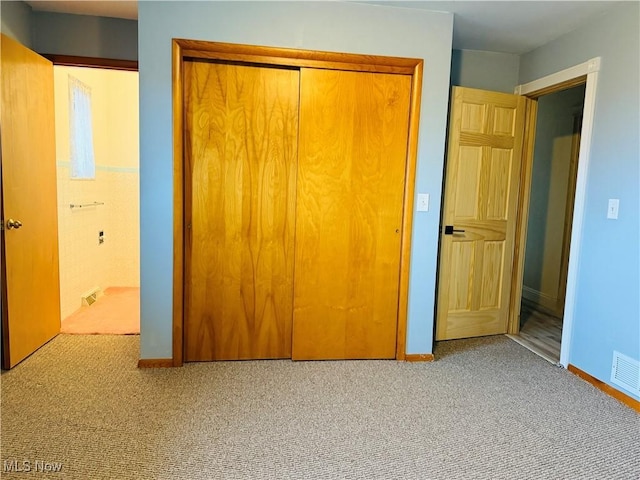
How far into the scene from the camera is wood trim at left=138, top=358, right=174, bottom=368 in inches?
101

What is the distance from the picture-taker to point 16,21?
266 cm

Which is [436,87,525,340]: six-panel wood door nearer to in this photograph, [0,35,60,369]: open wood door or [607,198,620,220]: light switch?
[607,198,620,220]: light switch

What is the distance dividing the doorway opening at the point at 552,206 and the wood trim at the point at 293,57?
2129 mm

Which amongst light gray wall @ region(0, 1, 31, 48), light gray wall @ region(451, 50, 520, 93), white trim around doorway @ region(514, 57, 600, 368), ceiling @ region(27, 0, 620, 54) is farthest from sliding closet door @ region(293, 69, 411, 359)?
light gray wall @ region(0, 1, 31, 48)

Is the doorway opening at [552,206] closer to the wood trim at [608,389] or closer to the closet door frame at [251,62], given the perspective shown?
the wood trim at [608,389]

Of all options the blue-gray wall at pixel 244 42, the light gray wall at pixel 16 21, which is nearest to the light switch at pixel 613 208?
the blue-gray wall at pixel 244 42

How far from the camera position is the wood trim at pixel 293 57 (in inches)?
94.7

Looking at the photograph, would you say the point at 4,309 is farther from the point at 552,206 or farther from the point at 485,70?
the point at 552,206

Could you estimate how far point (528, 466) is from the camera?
5.74 feet

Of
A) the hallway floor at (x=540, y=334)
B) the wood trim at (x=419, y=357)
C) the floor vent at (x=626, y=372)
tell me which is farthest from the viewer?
the hallway floor at (x=540, y=334)

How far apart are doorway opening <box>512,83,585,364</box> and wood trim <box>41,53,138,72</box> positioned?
358 centimetres

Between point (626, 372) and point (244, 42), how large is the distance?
9.36 feet

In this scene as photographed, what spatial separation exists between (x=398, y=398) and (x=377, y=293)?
71 cm

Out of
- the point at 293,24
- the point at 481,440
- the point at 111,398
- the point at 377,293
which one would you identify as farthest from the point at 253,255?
the point at 481,440
